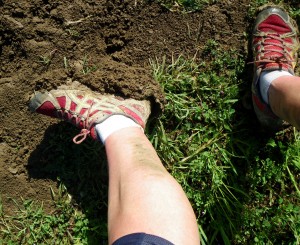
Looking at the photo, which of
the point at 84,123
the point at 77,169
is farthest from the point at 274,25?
the point at 77,169

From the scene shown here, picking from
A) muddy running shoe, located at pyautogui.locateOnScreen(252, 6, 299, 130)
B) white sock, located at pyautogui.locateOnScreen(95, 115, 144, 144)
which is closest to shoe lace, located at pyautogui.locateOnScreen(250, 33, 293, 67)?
muddy running shoe, located at pyautogui.locateOnScreen(252, 6, 299, 130)

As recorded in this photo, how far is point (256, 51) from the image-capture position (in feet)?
8.45

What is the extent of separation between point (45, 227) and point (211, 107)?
1365mm

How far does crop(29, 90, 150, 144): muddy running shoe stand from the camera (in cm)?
224

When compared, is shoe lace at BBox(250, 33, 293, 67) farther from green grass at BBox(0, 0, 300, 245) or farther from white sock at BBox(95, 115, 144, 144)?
white sock at BBox(95, 115, 144, 144)


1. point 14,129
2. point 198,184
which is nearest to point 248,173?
point 198,184

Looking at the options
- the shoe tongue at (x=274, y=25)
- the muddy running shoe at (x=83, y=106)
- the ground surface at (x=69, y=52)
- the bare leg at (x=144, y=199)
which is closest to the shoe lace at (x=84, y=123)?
the muddy running shoe at (x=83, y=106)

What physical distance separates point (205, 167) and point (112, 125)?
2.49ft

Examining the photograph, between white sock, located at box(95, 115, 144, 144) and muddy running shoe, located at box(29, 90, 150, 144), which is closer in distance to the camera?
white sock, located at box(95, 115, 144, 144)

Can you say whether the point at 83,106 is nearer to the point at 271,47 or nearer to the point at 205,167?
the point at 205,167

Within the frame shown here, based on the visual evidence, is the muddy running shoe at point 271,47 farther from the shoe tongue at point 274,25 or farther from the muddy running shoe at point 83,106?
the muddy running shoe at point 83,106

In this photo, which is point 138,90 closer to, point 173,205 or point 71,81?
point 71,81

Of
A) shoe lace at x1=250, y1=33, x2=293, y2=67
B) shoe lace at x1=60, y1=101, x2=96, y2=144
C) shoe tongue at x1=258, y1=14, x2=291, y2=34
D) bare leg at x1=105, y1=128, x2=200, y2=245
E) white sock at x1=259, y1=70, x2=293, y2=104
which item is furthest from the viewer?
shoe tongue at x1=258, y1=14, x2=291, y2=34

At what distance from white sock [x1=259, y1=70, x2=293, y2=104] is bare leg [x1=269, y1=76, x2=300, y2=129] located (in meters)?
0.05
